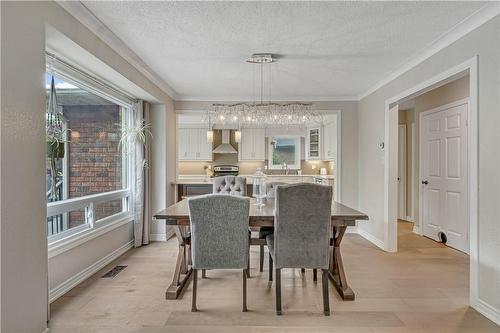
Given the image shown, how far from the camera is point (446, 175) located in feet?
15.5

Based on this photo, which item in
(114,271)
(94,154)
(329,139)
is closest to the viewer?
(114,271)

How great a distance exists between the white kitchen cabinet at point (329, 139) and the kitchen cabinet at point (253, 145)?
1592 mm

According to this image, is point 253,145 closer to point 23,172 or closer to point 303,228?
point 303,228

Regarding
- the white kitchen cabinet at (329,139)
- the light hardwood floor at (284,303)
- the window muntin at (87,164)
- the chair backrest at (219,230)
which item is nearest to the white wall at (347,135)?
the white kitchen cabinet at (329,139)

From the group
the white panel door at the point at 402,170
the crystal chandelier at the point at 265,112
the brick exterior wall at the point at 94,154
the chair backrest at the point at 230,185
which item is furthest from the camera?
the white panel door at the point at 402,170

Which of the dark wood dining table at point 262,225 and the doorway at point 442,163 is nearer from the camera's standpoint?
the dark wood dining table at point 262,225

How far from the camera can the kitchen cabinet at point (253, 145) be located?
822 centimetres

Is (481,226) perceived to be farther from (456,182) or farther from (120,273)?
(120,273)

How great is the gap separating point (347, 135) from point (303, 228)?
11.3 ft

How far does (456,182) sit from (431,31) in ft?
8.60

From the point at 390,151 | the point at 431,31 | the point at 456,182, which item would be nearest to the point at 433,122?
the point at 456,182

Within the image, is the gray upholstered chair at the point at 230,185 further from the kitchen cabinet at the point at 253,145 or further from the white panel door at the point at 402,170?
the white panel door at the point at 402,170

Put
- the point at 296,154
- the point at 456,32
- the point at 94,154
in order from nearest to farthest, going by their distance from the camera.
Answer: the point at 456,32, the point at 94,154, the point at 296,154

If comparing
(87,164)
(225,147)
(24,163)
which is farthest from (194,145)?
(24,163)
